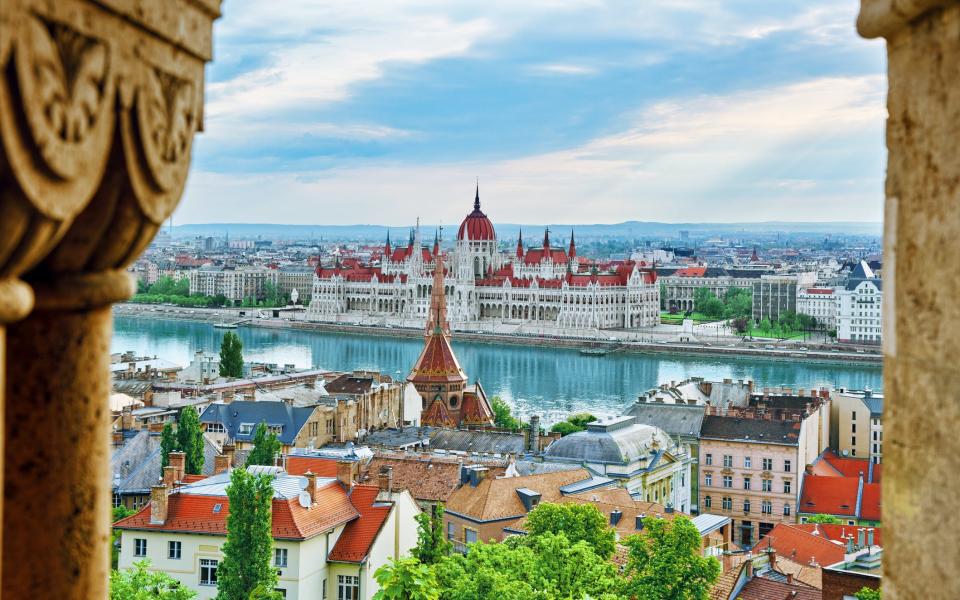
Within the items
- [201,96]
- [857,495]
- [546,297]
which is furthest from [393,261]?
[201,96]

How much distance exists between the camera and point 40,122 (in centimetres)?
94

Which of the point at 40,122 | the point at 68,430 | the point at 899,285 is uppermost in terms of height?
the point at 40,122

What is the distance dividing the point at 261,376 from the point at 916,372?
2961 centimetres

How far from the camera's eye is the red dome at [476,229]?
2790 inches

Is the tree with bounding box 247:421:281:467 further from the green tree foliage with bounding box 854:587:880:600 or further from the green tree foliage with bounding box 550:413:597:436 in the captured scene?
the green tree foliage with bounding box 550:413:597:436

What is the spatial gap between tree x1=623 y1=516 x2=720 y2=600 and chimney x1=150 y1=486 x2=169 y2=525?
151 inches

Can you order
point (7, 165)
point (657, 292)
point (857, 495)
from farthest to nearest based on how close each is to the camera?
point (657, 292) → point (857, 495) → point (7, 165)

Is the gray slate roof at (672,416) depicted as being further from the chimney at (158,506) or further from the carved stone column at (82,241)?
the carved stone column at (82,241)

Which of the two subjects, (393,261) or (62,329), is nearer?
(62,329)

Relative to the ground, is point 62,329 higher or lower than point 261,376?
higher

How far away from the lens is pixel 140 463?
604 inches

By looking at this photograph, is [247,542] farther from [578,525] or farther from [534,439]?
[534,439]

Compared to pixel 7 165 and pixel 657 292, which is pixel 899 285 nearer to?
pixel 7 165

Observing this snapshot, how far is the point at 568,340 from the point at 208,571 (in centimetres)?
4593
